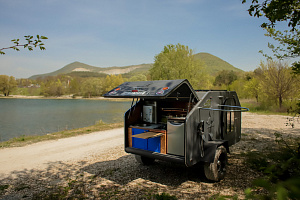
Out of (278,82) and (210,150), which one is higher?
(278,82)

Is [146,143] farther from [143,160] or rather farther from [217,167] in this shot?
[217,167]

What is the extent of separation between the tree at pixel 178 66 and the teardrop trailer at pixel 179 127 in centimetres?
2982

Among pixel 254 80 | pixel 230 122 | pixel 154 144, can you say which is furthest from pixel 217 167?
pixel 254 80

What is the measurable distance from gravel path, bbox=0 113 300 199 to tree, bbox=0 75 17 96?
7919 centimetres

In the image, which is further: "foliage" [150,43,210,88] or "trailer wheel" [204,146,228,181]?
"foliage" [150,43,210,88]

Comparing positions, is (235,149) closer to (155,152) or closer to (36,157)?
(155,152)

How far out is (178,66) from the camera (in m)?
36.8

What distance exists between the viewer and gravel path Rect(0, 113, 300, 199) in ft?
16.8

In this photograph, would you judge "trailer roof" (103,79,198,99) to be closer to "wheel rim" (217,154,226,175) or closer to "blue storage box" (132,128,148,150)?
"blue storage box" (132,128,148,150)

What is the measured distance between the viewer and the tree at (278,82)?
2221 centimetres

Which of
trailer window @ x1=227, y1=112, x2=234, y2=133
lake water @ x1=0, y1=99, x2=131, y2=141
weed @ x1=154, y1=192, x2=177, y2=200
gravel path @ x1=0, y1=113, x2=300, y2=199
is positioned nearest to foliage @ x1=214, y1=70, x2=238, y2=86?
lake water @ x1=0, y1=99, x2=131, y2=141

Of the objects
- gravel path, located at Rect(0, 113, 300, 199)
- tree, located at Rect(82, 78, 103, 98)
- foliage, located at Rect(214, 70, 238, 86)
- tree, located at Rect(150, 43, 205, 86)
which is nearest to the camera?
gravel path, located at Rect(0, 113, 300, 199)

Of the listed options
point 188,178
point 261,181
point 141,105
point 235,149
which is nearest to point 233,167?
point 188,178

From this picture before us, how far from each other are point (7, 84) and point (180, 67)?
67.7 meters
